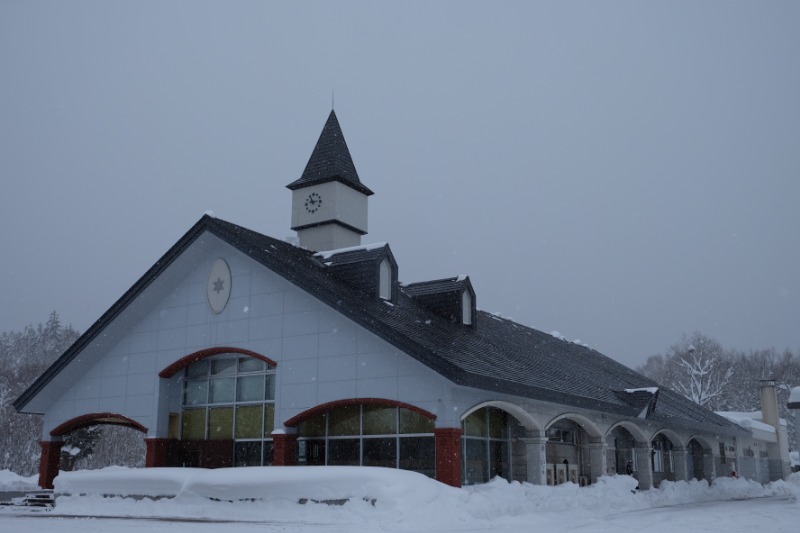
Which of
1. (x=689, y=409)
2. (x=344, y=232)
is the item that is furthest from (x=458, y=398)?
(x=689, y=409)

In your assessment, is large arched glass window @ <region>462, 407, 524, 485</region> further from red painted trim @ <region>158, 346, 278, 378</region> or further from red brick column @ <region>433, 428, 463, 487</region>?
red painted trim @ <region>158, 346, 278, 378</region>

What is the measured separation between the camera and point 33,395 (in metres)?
26.2

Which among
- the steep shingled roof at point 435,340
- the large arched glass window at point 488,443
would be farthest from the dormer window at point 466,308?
the large arched glass window at point 488,443

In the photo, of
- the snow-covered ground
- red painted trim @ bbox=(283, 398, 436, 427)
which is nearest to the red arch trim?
the snow-covered ground

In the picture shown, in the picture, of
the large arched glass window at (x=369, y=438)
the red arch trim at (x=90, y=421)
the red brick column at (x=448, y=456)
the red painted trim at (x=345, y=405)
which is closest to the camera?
the red brick column at (x=448, y=456)

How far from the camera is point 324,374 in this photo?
68.5ft

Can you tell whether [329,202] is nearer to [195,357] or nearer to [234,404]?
[195,357]

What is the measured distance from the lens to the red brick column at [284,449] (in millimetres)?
21125

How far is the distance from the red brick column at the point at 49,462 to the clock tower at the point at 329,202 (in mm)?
10826

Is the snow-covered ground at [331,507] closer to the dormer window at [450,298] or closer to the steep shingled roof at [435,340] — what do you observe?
the steep shingled roof at [435,340]

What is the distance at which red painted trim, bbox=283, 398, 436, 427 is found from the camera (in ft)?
63.2

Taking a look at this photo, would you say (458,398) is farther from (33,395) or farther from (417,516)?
(33,395)

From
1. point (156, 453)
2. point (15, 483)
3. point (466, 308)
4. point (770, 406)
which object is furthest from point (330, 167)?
point (770, 406)

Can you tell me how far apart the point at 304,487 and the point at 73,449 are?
16593mm
